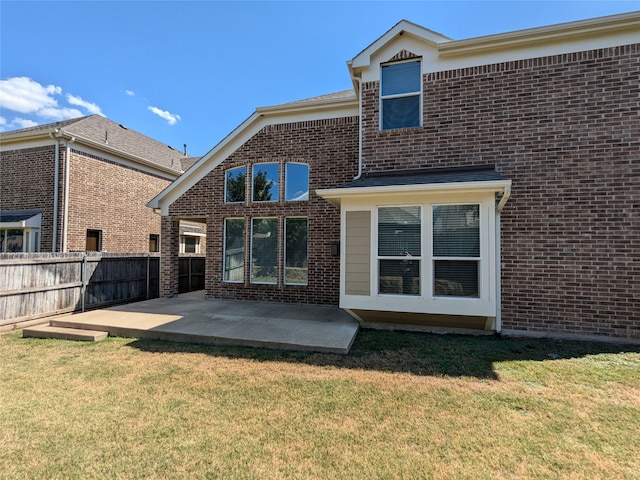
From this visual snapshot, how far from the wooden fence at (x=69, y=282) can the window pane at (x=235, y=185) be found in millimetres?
3773

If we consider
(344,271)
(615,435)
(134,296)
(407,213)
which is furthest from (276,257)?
(615,435)

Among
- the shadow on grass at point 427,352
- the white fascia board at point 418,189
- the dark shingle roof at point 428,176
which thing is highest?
the dark shingle roof at point 428,176

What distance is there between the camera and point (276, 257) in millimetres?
8680

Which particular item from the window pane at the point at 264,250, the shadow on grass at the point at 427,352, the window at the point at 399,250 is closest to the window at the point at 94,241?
the window pane at the point at 264,250

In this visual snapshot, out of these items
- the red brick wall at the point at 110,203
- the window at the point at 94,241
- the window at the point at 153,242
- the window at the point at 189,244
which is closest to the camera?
the red brick wall at the point at 110,203

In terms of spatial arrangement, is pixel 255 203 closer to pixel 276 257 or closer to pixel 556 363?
pixel 276 257

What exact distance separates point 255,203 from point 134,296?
5113mm

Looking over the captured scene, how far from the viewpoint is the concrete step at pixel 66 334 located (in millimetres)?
5785

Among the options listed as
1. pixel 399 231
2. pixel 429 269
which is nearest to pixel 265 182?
pixel 399 231

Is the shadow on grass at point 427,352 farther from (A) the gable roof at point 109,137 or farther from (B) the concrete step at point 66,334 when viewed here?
(A) the gable roof at point 109,137

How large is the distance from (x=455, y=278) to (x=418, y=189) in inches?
71.6

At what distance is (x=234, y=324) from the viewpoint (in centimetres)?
623

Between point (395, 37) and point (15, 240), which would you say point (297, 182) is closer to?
point (395, 37)

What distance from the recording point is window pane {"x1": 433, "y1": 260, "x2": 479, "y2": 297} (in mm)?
5508
